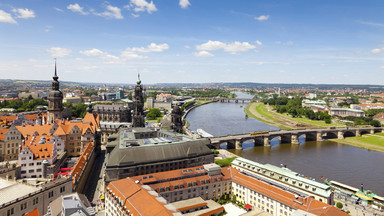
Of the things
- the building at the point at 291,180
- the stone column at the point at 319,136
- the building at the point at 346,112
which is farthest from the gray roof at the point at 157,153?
the building at the point at 346,112

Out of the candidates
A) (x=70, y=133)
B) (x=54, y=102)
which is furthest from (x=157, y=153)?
(x=54, y=102)

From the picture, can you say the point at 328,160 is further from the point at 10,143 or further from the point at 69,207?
the point at 10,143

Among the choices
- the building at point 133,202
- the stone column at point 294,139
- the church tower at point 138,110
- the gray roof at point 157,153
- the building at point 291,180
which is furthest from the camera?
the stone column at point 294,139

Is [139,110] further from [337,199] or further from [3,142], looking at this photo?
[337,199]

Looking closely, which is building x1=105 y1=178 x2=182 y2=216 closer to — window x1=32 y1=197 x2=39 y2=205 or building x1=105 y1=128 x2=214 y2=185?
building x1=105 y1=128 x2=214 y2=185

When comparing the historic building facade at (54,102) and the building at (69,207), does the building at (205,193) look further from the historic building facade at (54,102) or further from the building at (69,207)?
the historic building facade at (54,102)

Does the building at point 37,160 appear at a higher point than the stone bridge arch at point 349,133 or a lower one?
higher

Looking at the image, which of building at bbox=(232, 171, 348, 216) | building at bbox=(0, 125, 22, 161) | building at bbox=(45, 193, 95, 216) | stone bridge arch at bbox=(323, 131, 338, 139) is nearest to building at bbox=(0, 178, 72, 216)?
building at bbox=(45, 193, 95, 216)
